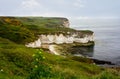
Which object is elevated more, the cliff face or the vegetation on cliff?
the vegetation on cliff

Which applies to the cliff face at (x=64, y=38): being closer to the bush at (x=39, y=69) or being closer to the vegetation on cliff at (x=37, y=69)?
the vegetation on cliff at (x=37, y=69)

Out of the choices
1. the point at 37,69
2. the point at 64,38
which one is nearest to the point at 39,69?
the point at 37,69

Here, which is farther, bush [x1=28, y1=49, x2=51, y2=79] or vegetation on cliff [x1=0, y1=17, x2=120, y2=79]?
vegetation on cliff [x1=0, y1=17, x2=120, y2=79]

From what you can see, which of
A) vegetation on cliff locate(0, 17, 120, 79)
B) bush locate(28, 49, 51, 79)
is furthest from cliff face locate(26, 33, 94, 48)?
bush locate(28, 49, 51, 79)

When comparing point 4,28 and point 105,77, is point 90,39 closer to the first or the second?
point 4,28

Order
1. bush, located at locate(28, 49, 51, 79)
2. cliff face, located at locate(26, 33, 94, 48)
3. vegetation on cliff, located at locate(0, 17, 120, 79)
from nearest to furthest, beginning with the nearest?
bush, located at locate(28, 49, 51, 79)
vegetation on cliff, located at locate(0, 17, 120, 79)
cliff face, located at locate(26, 33, 94, 48)

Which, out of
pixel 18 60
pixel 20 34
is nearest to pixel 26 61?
pixel 18 60

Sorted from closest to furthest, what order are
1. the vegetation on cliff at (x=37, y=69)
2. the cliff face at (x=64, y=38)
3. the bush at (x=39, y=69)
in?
the bush at (x=39, y=69)
the vegetation on cliff at (x=37, y=69)
the cliff face at (x=64, y=38)

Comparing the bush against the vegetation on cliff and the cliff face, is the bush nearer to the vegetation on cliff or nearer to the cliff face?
the vegetation on cliff

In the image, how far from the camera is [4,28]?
10306 cm

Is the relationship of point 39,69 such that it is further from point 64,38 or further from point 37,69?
point 64,38

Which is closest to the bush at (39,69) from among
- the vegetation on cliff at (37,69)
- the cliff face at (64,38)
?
the vegetation on cliff at (37,69)

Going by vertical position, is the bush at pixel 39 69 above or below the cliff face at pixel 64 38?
above

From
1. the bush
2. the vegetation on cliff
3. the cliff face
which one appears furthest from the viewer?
the cliff face
